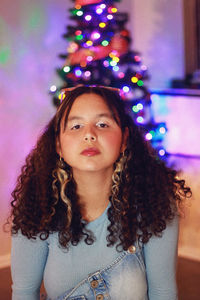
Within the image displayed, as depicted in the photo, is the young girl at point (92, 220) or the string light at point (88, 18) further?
the string light at point (88, 18)

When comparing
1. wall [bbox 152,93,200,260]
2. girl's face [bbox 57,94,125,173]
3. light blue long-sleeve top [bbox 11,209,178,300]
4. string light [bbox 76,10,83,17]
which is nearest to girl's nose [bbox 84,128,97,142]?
girl's face [bbox 57,94,125,173]

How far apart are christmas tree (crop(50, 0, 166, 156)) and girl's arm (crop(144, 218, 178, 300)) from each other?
4.95 feet

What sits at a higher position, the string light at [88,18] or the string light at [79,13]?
the string light at [79,13]

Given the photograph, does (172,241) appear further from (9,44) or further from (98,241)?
(9,44)

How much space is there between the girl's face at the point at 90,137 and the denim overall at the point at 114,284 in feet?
0.97

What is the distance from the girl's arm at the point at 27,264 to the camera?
1331 millimetres

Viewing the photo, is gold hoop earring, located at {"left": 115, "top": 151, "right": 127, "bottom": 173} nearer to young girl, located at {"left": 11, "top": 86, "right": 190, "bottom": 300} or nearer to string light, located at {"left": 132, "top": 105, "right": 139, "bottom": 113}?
young girl, located at {"left": 11, "top": 86, "right": 190, "bottom": 300}

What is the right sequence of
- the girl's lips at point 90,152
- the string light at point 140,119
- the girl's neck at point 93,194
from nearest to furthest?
the girl's lips at point 90,152
the girl's neck at point 93,194
the string light at point 140,119

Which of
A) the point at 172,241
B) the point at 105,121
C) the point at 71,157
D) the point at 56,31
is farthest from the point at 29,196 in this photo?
the point at 56,31

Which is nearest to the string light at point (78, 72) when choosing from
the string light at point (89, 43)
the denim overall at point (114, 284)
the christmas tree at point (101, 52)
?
the christmas tree at point (101, 52)

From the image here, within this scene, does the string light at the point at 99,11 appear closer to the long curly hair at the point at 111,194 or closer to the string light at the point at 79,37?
the string light at the point at 79,37

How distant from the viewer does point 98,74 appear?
2887mm

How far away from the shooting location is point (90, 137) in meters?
1.29

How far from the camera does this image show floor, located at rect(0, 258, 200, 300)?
2502 mm
